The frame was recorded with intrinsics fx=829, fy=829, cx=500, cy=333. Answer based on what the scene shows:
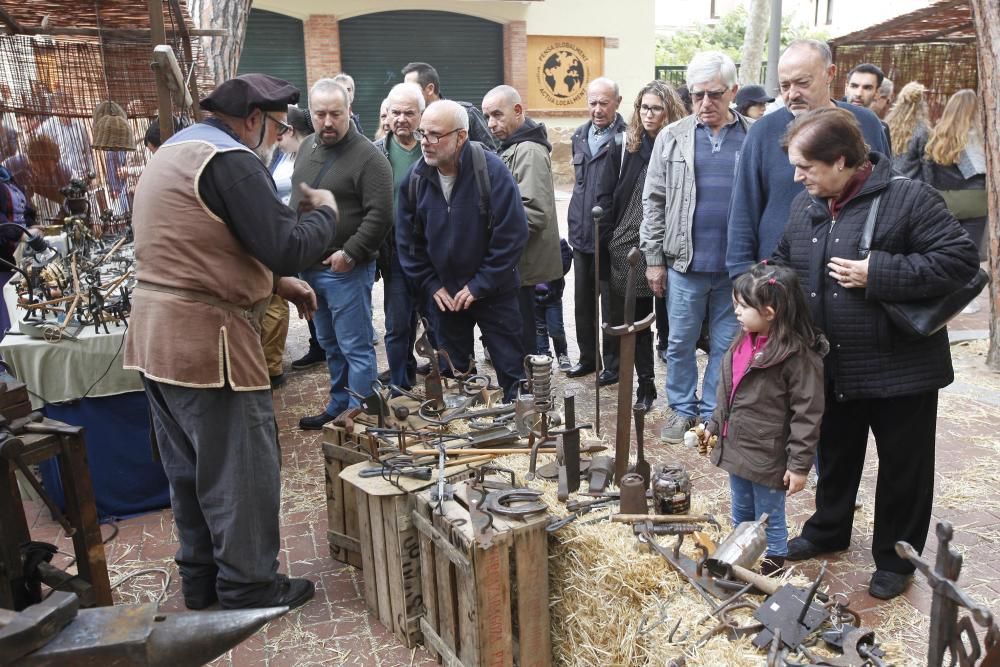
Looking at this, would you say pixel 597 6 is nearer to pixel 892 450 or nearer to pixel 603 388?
pixel 603 388

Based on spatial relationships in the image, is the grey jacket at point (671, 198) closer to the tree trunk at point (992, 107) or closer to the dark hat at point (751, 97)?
the dark hat at point (751, 97)

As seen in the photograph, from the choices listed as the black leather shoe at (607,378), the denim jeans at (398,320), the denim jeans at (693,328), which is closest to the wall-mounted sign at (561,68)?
the black leather shoe at (607,378)

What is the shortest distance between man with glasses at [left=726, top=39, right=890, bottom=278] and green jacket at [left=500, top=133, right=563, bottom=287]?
5.31ft

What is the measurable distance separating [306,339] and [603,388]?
3.20m

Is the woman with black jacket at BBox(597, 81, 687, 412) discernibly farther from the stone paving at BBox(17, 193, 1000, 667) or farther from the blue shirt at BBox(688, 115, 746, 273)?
the blue shirt at BBox(688, 115, 746, 273)

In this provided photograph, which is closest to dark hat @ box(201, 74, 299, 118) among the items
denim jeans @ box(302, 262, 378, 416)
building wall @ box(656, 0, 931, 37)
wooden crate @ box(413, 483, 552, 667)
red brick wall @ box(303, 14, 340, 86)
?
wooden crate @ box(413, 483, 552, 667)

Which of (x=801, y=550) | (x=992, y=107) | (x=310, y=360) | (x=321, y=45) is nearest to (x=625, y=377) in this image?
(x=801, y=550)

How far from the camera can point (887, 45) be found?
37.7 feet

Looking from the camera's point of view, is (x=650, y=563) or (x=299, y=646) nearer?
(x=650, y=563)

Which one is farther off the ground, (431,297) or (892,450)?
(431,297)

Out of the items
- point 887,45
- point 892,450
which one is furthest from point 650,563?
point 887,45

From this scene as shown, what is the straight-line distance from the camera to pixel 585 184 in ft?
19.6

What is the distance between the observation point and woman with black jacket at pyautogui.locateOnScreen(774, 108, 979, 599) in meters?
3.09

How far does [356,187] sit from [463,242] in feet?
2.74
